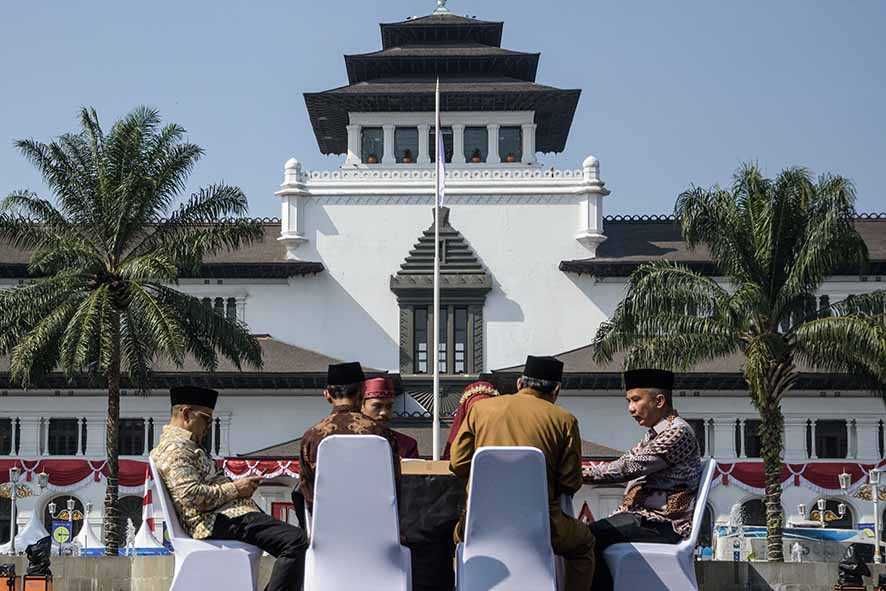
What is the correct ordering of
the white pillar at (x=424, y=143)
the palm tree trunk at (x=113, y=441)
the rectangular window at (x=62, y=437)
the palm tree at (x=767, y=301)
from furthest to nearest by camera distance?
the white pillar at (x=424, y=143) < the rectangular window at (x=62, y=437) < the palm tree trunk at (x=113, y=441) < the palm tree at (x=767, y=301)

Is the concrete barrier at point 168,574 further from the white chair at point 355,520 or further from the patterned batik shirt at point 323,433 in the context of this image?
the white chair at point 355,520

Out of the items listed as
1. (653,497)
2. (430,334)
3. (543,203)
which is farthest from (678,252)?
(653,497)

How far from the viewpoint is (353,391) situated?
391 inches

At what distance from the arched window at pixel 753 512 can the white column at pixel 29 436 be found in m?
25.2

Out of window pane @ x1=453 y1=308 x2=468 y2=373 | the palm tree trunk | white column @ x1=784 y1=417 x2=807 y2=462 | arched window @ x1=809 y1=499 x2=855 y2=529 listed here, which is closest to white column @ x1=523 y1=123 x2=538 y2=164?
window pane @ x1=453 y1=308 x2=468 y2=373

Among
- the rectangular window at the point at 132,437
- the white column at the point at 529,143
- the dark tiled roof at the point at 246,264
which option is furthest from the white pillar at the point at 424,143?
the rectangular window at the point at 132,437

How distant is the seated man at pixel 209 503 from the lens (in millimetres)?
9609

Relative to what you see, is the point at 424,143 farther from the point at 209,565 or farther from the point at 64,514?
the point at 209,565

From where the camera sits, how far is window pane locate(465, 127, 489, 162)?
57062mm

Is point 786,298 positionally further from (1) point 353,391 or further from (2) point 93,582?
(1) point 353,391

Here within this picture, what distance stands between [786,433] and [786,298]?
18.9 meters

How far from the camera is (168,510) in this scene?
9.64 metres

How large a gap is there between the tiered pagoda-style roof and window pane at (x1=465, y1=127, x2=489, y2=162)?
0.85 m

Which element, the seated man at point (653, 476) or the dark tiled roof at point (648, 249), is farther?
the dark tiled roof at point (648, 249)
